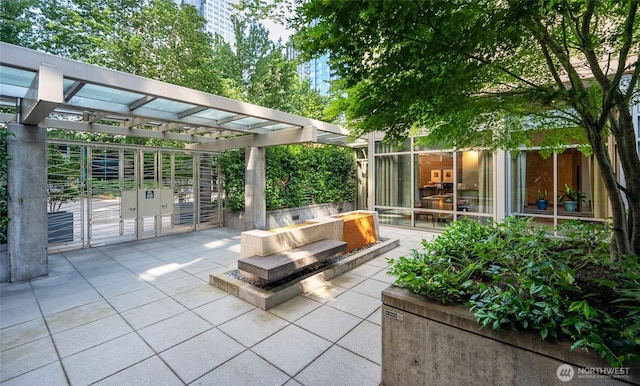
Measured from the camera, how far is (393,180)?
10672 millimetres

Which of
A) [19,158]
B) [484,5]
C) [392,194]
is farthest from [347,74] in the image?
[392,194]

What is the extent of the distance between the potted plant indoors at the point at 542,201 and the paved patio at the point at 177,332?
241 inches

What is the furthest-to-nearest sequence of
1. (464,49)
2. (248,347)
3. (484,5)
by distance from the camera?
1. (248,347)
2. (464,49)
3. (484,5)

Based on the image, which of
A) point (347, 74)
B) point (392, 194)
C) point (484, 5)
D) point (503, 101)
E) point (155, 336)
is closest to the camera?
point (484, 5)

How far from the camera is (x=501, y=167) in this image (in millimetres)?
8398

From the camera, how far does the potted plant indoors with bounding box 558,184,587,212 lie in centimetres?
754

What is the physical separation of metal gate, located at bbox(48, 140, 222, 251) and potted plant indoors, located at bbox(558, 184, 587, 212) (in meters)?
10.8

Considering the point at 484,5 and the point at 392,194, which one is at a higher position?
the point at 484,5

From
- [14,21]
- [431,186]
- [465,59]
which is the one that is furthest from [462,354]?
[14,21]

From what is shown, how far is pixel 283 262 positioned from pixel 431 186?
7.55m

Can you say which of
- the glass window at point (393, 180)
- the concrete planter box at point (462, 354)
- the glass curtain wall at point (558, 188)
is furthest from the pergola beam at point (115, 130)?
the glass curtain wall at point (558, 188)

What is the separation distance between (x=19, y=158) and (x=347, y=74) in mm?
6204

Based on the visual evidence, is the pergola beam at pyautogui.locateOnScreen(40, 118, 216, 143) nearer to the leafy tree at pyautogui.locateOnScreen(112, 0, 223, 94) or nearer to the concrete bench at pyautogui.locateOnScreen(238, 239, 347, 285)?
the leafy tree at pyautogui.locateOnScreen(112, 0, 223, 94)

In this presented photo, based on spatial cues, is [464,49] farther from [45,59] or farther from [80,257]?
[80,257]
